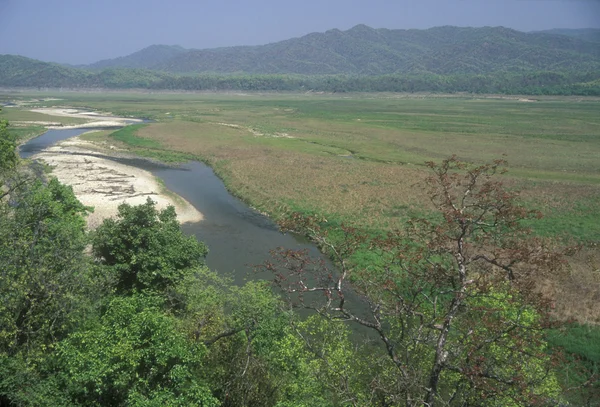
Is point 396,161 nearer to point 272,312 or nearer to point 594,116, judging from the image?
point 272,312

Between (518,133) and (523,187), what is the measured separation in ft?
151

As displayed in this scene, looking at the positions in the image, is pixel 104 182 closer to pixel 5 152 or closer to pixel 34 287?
pixel 5 152

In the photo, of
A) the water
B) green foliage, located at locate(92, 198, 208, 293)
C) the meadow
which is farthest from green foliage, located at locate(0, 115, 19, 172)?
the meadow

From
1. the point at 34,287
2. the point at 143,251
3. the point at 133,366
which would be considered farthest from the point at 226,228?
the point at 133,366

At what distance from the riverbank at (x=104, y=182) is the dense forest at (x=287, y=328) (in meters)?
19.8

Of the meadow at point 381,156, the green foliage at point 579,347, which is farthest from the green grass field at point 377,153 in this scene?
the green foliage at point 579,347

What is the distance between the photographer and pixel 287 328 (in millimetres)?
14406

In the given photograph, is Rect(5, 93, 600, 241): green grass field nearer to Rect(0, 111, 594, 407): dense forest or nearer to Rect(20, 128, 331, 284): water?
Rect(20, 128, 331, 284): water

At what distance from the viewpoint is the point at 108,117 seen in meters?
114

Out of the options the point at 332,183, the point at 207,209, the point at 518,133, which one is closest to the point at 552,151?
the point at 518,133

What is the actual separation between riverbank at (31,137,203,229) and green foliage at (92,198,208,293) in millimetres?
13815

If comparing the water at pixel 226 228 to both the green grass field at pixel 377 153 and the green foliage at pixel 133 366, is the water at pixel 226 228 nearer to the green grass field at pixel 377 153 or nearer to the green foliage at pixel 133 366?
the green grass field at pixel 377 153

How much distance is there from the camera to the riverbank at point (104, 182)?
3897 centimetres

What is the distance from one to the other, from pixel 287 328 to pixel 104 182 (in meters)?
39.8
